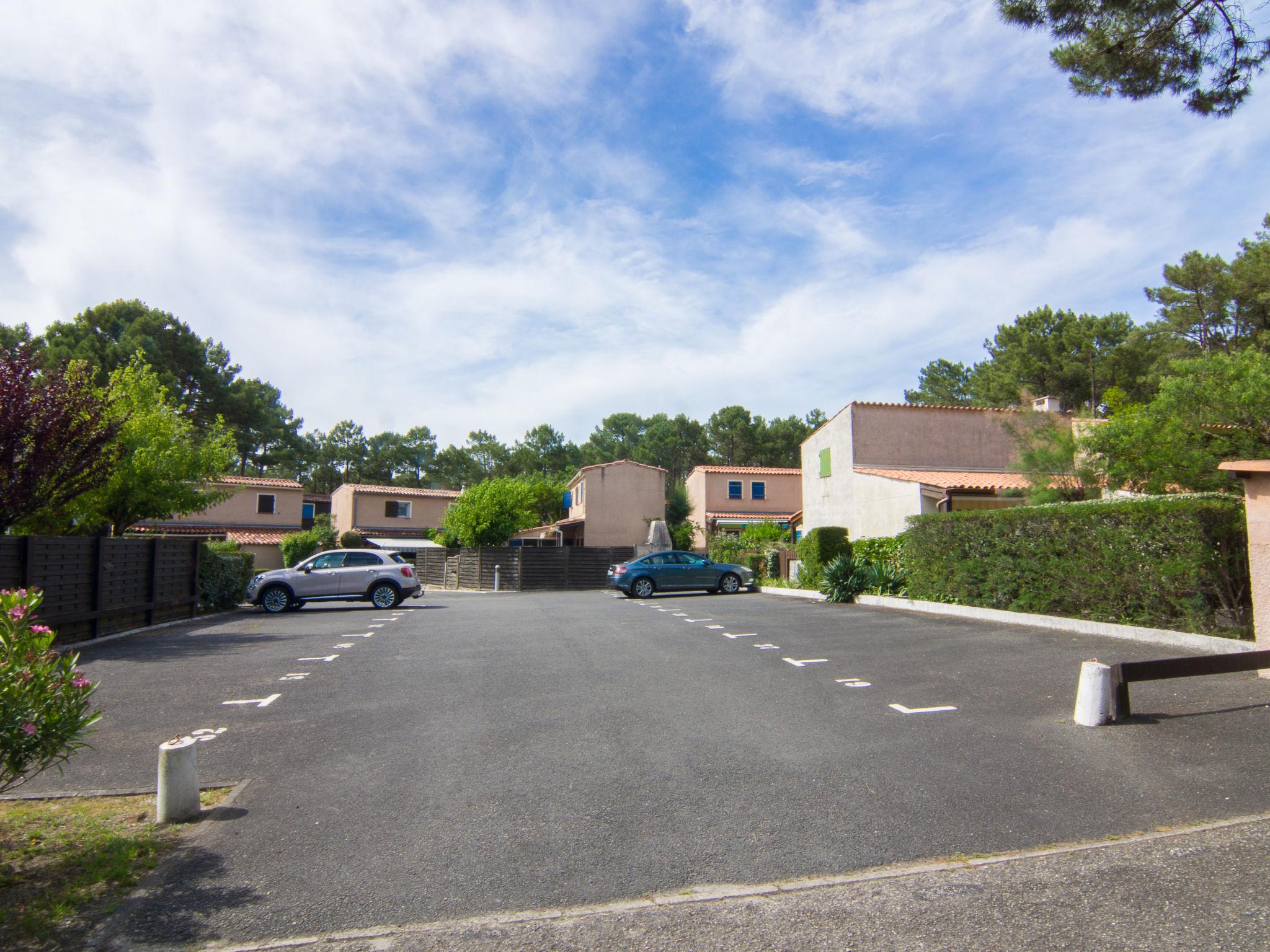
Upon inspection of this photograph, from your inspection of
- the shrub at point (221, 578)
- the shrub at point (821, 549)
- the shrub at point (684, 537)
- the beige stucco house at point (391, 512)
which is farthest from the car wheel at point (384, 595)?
the beige stucco house at point (391, 512)

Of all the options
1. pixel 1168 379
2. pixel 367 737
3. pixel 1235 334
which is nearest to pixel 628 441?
pixel 1235 334

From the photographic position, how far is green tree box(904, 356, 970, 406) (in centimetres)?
5778

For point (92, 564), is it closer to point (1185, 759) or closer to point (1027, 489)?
point (1185, 759)

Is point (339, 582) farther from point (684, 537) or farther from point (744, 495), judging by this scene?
point (744, 495)

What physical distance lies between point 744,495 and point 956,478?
1906cm

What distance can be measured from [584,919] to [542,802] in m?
1.45

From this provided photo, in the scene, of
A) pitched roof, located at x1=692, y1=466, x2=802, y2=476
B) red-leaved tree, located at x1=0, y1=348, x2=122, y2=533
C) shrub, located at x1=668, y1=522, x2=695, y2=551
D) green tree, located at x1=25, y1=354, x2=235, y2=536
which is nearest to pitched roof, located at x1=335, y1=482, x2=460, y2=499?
shrub, located at x1=668, y1=522, x2=695, y2=551

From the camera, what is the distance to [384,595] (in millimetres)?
21375

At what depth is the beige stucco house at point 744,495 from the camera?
143ft

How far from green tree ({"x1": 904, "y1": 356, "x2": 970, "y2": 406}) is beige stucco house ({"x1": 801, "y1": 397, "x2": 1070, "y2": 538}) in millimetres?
29033

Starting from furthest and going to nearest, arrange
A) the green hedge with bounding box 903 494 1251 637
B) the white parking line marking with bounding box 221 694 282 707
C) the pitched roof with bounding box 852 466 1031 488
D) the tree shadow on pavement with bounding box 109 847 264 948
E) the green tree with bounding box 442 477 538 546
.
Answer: the green tree with bounding box 442 477 538 546, the pitched roof with bounding box 852 466 1031 488, the green hedge with bounding box 903 494 1251 637, the white parking line marking with bounding box 221 694 282 707, the tree shadow on pavement with bounding box 109 847 264 948

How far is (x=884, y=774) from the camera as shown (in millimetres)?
5430

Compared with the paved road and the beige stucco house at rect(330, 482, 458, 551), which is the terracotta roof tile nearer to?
the beige stucco house at rect(330, 482, 458, 551)

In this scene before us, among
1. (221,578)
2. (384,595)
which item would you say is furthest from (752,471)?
(221,578)
